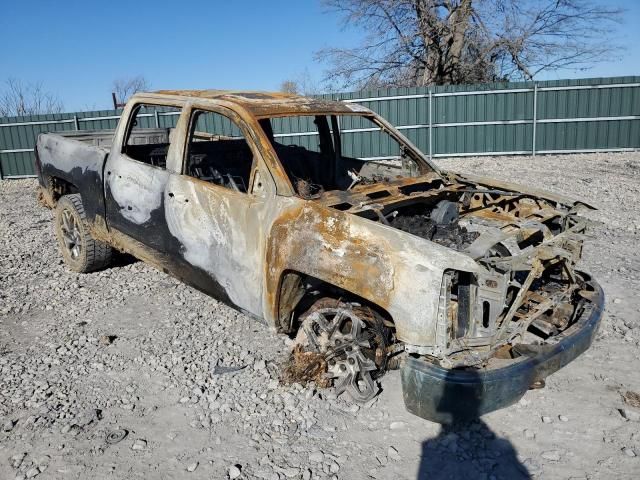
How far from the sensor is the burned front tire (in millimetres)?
3209

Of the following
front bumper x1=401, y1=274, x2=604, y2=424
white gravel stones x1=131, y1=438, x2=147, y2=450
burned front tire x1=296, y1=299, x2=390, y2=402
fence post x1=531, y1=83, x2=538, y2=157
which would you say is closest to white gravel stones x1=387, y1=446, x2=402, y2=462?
front bumper x1=401, y1=274, x2=604, y2=424

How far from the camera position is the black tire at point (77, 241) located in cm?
540

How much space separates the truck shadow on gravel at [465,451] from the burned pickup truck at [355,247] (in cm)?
2

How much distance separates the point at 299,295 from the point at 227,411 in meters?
0.85

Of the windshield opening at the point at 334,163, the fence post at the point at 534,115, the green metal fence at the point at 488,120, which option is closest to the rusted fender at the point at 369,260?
the windshield opening at the point at 334,163

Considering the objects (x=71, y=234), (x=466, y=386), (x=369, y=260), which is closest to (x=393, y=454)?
(x=466, y=386)

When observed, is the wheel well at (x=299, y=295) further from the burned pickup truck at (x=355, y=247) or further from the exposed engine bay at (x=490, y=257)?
the exposed engine bay at (x=490, y=257)

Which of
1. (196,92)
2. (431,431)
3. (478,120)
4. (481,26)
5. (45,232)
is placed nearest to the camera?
(431,431)

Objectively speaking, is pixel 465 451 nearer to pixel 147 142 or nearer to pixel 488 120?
pixel 147 142

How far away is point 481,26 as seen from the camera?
18.0 m

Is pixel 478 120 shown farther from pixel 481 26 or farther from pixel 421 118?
pixel 481 26

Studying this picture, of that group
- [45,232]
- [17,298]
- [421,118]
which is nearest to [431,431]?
[17,298]

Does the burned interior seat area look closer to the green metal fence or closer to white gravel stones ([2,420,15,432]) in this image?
white gravel stones ([2,420,15,432])

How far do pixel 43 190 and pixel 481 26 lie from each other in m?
16.1
